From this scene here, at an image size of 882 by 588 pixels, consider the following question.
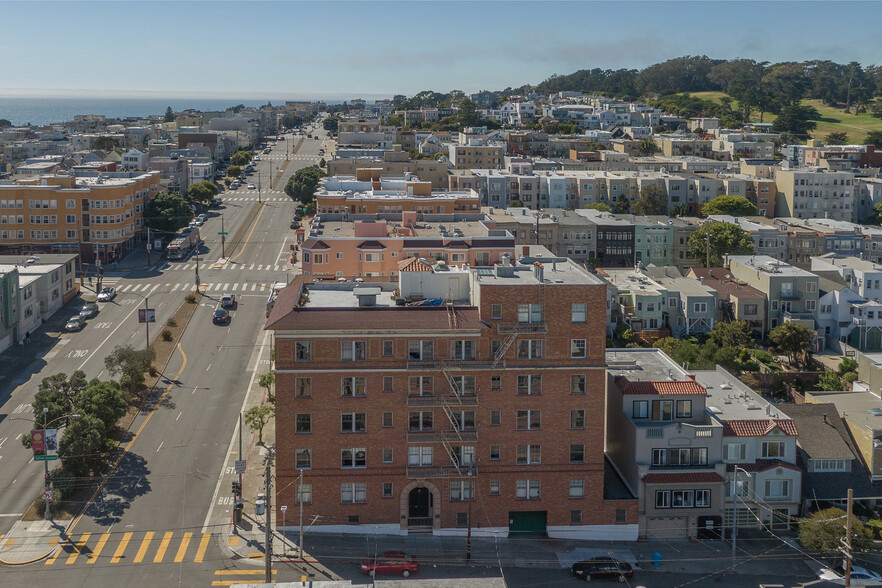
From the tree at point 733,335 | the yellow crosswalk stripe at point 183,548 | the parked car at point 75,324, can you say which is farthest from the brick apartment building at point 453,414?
the parked car at point 75,324

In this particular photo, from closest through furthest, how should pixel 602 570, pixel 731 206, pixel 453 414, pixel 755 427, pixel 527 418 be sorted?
pixel 602 570, pixel 453 414, pixel 527 418, pixel 755 427, pixel 731 206

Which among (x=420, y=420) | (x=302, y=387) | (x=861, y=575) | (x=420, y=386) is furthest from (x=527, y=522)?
(x=861, y=575)

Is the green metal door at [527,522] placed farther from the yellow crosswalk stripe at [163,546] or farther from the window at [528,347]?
the yellow crosswalk stripe at [163,546]

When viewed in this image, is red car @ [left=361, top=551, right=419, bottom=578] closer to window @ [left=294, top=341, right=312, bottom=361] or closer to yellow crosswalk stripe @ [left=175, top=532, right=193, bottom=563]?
yellow crosswalk stripe @ [left=175, top=532, right=193, bottom=563]

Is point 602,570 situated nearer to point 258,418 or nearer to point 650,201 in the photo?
point 258,418

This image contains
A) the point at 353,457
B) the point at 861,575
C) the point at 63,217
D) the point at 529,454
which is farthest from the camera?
the point at 63,217

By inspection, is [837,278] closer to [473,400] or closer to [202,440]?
[473,400]

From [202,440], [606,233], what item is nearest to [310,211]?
[606,233]

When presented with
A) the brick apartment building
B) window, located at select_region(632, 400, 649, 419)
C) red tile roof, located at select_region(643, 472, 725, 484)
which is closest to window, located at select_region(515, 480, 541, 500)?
the brick apartment building
